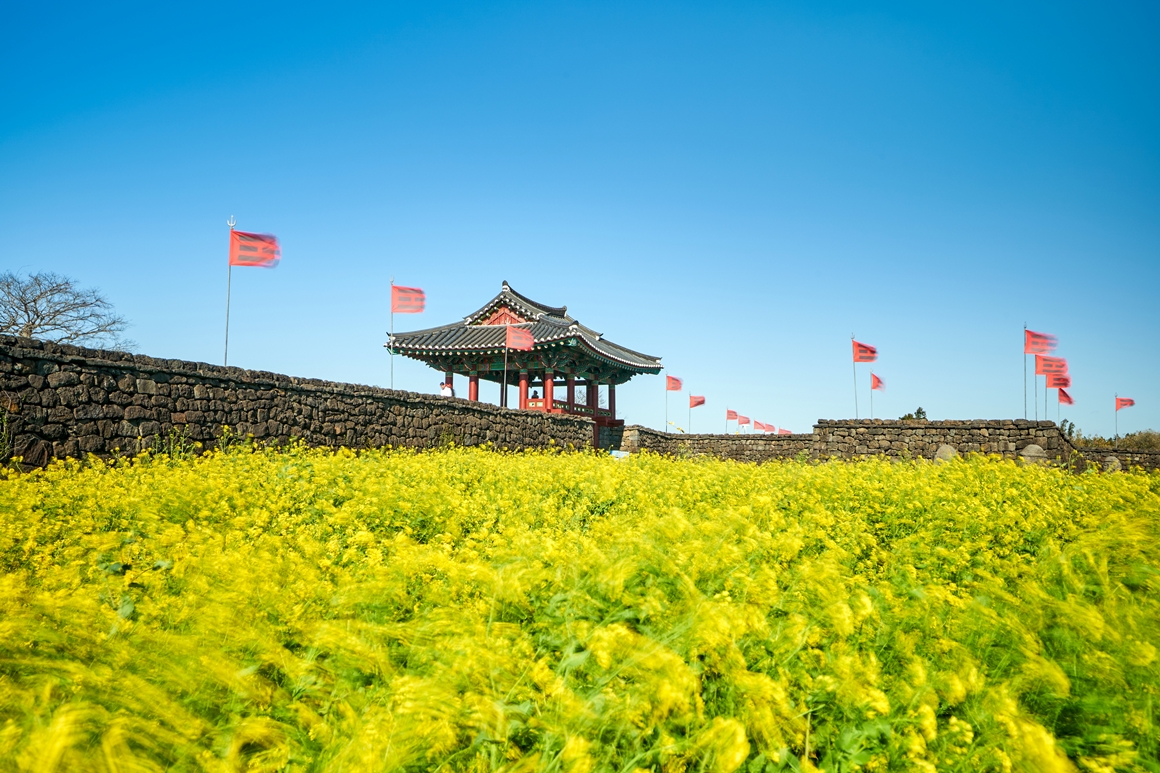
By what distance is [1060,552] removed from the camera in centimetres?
399

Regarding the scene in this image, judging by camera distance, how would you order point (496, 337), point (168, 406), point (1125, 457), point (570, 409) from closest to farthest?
point (168, 406) → point (1125, 457) → point (496, 337) → point (570, 409)

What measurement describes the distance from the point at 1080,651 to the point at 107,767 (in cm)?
333

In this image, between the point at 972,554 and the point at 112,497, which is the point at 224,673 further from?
the point at 972,554

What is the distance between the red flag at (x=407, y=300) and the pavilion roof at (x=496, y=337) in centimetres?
159

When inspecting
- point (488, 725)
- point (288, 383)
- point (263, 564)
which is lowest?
point (488, 725)

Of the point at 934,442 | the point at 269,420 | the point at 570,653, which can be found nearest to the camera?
the point at 570,653

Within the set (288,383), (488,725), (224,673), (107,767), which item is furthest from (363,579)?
(288,383)

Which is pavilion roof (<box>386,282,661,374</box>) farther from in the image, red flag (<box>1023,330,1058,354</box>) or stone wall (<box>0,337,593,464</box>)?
red flag (<box>1023,330,1058,354</box>)

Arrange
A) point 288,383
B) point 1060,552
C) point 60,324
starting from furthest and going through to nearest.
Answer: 1. point 60,324
2. point 288,383
3. point 1060,552

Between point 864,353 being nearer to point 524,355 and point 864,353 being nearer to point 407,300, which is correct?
point 524,355

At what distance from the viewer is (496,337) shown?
20.1 metres

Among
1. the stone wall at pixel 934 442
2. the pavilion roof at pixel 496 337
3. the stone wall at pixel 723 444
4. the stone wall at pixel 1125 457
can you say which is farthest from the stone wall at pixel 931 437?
the pavilion roof at pixel 496 337

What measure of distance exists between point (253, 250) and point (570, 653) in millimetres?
11653

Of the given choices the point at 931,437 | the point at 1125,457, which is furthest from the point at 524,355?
the point at 1125,457
